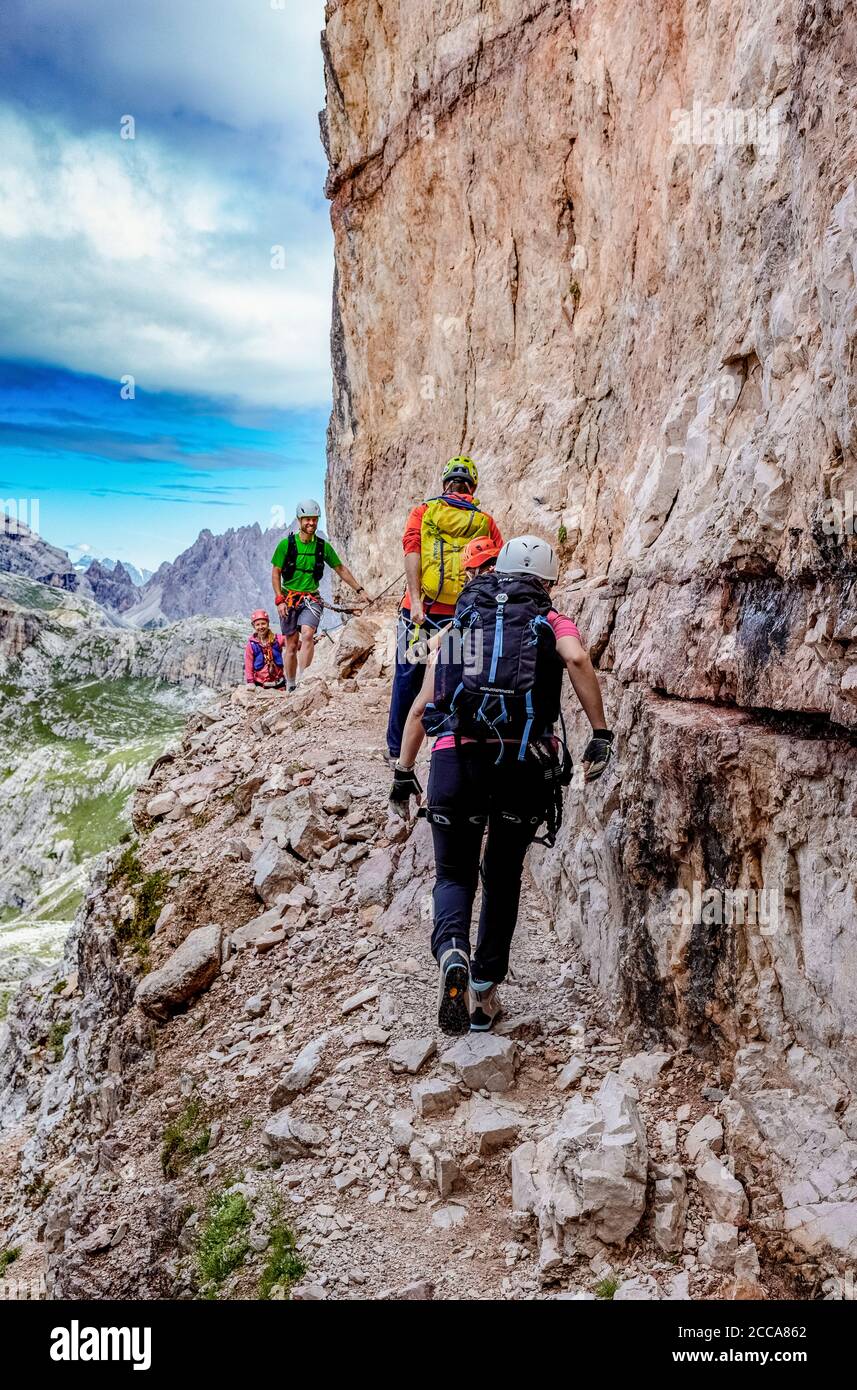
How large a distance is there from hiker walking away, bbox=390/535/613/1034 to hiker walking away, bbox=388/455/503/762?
2.90 meters

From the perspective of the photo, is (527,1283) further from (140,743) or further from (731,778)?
(140,743)

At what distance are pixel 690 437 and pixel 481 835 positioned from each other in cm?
430

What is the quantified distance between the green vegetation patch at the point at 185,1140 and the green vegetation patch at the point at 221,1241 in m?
0.81

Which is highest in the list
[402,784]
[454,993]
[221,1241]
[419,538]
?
[419,538]

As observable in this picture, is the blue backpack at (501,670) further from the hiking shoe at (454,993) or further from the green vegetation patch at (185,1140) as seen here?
the green vegetation patch at (185,1140)

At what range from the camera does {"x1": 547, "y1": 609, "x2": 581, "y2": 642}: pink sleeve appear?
19.0ft

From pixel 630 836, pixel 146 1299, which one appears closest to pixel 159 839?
pixel 146 1299

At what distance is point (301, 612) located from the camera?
15.4 meters

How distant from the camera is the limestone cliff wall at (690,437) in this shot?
4699 millimetres

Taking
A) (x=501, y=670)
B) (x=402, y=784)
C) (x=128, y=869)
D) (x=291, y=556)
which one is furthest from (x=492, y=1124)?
(x=291, y=556)

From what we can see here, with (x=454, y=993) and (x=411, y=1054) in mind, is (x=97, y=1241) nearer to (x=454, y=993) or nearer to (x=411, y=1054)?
(x=411, y=1054)

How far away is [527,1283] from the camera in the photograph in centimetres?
446

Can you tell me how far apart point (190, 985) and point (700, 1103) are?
17.6 feet

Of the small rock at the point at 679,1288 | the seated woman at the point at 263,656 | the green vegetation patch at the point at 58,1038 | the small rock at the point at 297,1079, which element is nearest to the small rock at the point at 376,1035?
the small rock at the point at 297,1079
